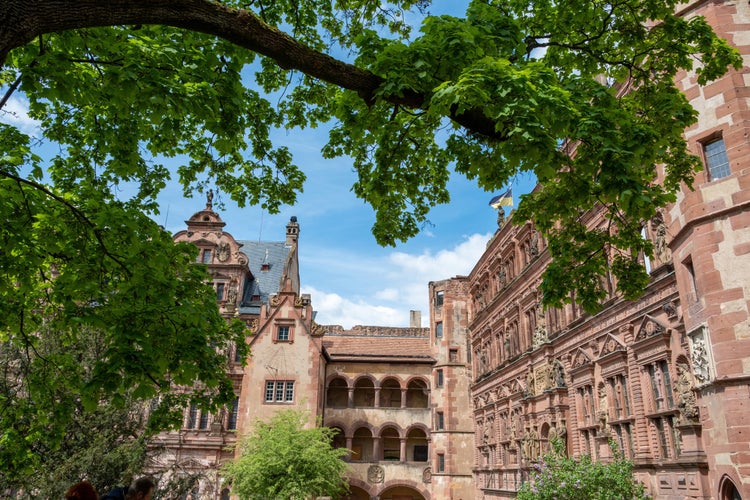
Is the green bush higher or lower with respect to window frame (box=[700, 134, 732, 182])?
lower

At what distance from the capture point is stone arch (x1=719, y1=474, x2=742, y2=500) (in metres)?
10.3

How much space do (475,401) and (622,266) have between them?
27798 millimetres

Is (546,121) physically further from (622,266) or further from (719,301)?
(719,301)

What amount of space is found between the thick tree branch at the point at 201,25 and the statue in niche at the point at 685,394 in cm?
979

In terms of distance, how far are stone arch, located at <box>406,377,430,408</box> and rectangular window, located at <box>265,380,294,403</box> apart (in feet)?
28.7

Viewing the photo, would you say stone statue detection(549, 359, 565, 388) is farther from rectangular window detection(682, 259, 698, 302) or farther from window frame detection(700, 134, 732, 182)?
window frame detection(700, 134, 732, 182)

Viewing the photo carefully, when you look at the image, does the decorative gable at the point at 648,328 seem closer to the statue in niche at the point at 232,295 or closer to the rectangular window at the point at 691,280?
the rectangular window at the point at 691,280

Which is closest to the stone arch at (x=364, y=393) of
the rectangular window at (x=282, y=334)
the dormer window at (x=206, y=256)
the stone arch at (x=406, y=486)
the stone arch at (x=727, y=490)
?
the stone arch at (x=406, y=486)

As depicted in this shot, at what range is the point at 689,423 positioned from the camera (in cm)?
1243

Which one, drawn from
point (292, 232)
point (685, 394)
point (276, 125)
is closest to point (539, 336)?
point (685, 394)

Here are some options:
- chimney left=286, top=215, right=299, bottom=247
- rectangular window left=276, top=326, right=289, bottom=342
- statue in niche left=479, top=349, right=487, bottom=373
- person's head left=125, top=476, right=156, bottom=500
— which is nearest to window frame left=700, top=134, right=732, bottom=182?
person's head left=125, top=476, right=156, bottom=500

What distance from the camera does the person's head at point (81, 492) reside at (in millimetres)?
6105

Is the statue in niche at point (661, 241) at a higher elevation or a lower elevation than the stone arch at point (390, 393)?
higher

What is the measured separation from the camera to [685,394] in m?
12.8
